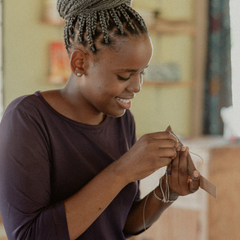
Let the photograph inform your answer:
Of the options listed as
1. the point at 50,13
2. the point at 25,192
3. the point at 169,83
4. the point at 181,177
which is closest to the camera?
the point at 25,192

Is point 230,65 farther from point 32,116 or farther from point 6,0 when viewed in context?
point 32,116

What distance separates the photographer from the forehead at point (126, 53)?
0.90 m

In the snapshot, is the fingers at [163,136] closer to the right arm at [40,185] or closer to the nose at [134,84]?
the right arm at [40,185]

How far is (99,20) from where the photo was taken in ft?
3.01

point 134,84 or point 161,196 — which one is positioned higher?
point 134,84

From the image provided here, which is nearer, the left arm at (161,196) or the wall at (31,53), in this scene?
the left arm at (161,196)

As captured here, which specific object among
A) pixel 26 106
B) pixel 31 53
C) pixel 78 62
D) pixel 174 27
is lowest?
pixel 26 106

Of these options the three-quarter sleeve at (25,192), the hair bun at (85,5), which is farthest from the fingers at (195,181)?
the hair bun at (85,5)

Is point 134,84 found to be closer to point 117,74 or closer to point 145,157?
point 117,74

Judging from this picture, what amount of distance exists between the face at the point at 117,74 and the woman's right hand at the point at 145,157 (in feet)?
0.41

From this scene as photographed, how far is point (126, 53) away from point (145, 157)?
10.4 inches

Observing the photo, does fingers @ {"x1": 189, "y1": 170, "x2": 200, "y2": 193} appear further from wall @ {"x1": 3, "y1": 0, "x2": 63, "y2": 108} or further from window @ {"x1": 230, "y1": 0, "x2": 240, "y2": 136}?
window @ {"x1": 230, "y1": 0, "x2": 240, "y2": 136}

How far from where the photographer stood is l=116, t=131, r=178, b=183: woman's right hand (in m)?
0.89

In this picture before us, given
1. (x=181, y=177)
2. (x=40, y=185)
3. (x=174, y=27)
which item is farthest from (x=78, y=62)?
(x=174, y=27)
